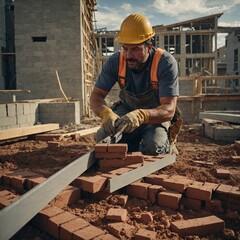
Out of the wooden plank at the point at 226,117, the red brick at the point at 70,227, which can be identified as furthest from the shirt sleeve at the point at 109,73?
the wooden plank at the point at 226,117

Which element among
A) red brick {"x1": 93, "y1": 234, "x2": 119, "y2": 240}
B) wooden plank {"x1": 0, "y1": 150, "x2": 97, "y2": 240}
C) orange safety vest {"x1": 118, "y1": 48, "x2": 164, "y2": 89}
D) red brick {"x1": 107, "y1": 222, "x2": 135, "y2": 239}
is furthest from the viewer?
orange safety vest {"x1": 118, "y1": 48, "x2": 164, "y2": 89}

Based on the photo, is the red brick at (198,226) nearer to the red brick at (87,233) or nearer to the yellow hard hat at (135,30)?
the red brick at (87,233)

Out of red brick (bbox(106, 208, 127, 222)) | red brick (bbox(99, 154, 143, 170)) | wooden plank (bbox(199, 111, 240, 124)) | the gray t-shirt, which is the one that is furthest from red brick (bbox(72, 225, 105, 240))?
wooden plank (bbox(199, 111, 240, 124))

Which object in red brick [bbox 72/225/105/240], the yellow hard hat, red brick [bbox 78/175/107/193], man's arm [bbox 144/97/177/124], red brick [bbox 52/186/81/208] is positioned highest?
the yellow hard hat

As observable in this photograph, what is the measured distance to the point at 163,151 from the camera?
352 cm

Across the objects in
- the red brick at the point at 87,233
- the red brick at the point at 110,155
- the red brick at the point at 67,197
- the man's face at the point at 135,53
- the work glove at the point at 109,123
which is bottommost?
the red brick at the point at 87,233

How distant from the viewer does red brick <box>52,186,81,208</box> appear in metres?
2.24

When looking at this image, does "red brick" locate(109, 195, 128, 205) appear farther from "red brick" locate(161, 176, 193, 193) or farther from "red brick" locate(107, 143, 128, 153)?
"red brick" locate(107, 143, 128, 153)

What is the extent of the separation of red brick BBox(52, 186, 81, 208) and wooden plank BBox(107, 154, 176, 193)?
0.98ft

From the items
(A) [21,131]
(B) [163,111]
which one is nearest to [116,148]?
(B) [163,111]

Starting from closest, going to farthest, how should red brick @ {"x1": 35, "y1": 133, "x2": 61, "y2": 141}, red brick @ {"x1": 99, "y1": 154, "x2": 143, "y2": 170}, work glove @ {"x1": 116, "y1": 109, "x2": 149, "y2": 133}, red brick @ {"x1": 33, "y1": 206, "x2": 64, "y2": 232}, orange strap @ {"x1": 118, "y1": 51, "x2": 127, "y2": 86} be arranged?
1. red brick @ {"x1": 33, "y1": 206, "x2": 64, "y2": 232}
2. red brick @ {"x1": 99, "y1": 154, "x2": 143, "y2": 170}
3. work glove @ {"x1": 116, "y1": 109, "x2": 149, "y2": 133}
4. orange strap @ {"x1": 118, "y1": 51, "x2": 127, "y2": 86}
5. red brick @ {"x1": 35, "y1": 133, "x2": 61, "y2": 141}

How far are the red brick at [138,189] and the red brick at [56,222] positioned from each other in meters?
0.67

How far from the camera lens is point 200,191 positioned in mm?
2295

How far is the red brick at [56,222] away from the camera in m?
1.89
